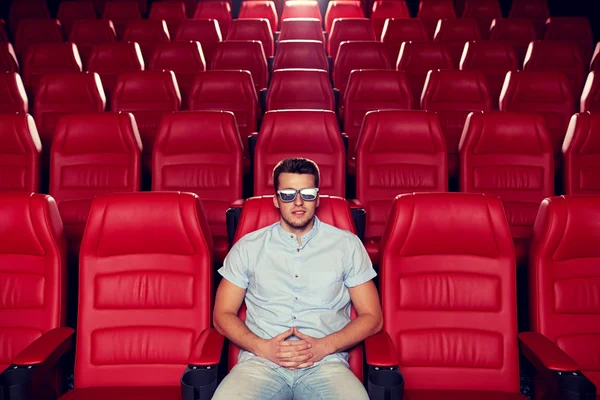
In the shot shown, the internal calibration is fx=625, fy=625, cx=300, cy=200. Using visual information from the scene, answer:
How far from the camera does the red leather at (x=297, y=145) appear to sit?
299 cm

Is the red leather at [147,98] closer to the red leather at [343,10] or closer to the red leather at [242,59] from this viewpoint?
the red leather at [242,59]

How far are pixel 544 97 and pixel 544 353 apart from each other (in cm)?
258

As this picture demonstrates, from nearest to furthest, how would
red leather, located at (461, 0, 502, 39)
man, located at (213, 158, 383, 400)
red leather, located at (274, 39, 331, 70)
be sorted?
man, located at (213, 158, 383, 400), red leather, located at (274, 39, 331, 70), red leather, located at (461, 0, 502, 39)

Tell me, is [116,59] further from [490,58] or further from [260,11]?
[490,58]

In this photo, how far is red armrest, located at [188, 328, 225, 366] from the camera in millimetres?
1536

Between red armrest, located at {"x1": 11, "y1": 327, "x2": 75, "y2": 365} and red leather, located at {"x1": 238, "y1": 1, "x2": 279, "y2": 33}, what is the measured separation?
5.95m

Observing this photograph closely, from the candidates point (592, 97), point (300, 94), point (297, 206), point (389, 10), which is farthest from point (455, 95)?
point (389, 10)

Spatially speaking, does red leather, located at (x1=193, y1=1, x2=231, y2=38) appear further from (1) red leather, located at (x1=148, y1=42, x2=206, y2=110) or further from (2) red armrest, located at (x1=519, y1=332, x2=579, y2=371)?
(2) red armrest, located at (x1=519, y1=332, x2=579, y2=371)

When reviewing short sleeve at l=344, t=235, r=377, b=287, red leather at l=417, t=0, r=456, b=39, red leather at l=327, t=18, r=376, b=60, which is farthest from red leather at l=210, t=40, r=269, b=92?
short sleeve at l=344, t=235, r=377, b=287

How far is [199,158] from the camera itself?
3.00 m

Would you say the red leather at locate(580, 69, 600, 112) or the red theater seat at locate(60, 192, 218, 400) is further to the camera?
the red leather at locate(580, 69, 600, 112)

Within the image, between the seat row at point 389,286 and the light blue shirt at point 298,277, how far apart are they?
0.29 ft

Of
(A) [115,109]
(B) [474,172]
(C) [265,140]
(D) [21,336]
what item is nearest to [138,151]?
(C) [265,140]

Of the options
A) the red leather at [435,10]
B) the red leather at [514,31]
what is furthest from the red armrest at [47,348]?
the red leather at [435,10]
